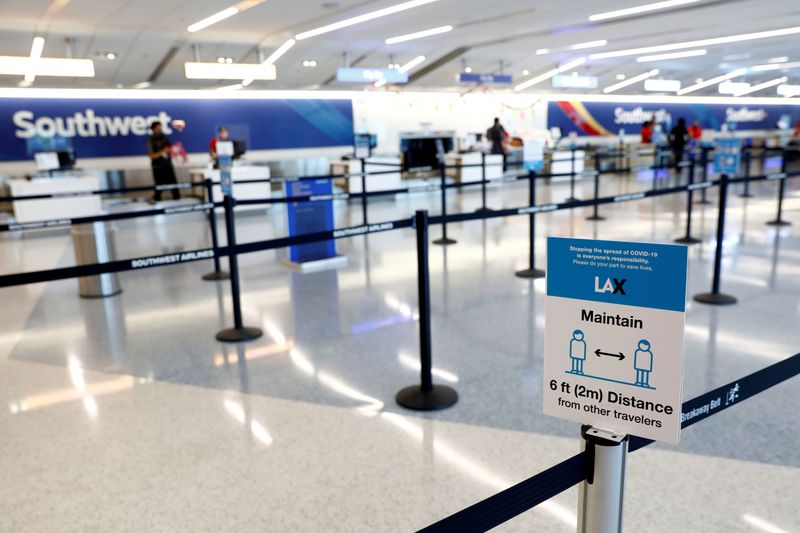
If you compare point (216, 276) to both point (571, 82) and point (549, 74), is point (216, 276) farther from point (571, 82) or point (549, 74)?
point (549, 74)

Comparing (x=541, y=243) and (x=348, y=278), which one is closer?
(x=348, y=278)

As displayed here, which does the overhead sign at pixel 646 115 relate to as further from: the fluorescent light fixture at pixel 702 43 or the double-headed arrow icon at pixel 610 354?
the double-headed arrow icon at pixel 610 354

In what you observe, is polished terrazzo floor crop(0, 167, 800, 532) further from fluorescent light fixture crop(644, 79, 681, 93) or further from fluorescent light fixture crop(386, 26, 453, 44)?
fluorescent light fixture crop(644, 79, 681, 93)

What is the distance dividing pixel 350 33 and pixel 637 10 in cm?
564

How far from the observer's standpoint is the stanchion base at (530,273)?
20.3 ft

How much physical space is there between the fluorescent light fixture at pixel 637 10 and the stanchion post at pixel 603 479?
1117 cm

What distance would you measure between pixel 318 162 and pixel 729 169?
37.2 ft

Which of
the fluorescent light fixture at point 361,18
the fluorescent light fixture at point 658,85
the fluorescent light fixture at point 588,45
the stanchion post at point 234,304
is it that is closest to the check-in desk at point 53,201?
the fluorescent light fixture at point 361,18

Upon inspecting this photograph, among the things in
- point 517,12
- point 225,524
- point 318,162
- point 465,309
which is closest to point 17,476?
point 225,524

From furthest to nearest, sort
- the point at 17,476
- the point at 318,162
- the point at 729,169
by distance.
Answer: the point at 318,162 < the point at 729,169 < the point at 17,476

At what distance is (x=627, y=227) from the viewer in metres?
8.98

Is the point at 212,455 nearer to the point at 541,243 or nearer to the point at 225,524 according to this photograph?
the point at 225,524

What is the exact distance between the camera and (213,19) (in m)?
11.0

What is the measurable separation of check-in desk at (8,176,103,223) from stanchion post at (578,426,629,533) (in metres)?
10.6
